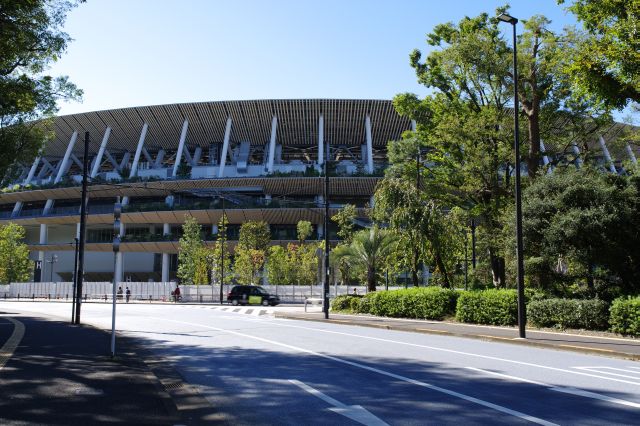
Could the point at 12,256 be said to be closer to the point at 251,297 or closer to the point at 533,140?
the point at 251,297

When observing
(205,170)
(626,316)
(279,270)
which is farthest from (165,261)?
(626,316)

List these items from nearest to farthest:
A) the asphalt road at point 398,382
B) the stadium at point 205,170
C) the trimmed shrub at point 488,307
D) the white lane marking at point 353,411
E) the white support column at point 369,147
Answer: the white lane marking at point 353,411 < the asphalt road at point 398,382 < the trimmed shrub at point 488,307 < the white support column at point 369,147 < the stadium at point 205,170

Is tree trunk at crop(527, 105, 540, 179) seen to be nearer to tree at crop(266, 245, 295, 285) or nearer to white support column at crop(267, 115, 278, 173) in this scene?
tree at crop(266, 245, 295, 285)

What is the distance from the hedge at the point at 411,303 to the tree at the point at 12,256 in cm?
5809

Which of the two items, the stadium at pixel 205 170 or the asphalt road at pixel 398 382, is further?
the stadium at pixel 205 170

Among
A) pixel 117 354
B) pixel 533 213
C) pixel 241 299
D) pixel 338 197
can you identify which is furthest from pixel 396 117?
pixel 117 354

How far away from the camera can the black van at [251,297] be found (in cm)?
4681

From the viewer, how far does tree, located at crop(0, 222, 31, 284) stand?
2815 inches

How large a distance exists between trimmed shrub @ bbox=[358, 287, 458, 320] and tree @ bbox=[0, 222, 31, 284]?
59.6m

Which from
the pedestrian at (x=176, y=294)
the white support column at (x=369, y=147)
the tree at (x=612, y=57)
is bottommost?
the pedestrian at (x=176, y=294)

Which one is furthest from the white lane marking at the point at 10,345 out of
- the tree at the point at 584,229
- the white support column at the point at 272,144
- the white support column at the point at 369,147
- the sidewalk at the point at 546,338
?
the white support column at the point at 369,147

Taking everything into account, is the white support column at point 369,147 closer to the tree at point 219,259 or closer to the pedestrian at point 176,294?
the tree at point 219,259

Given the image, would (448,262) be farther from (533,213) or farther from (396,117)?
(396,117)

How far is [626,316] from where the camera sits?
16.5 m
